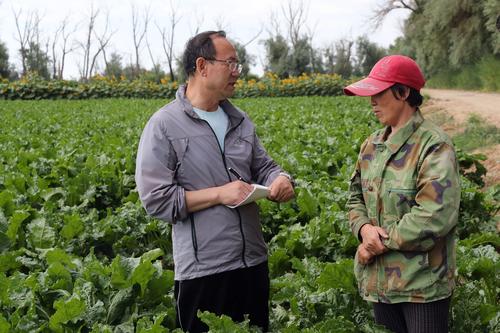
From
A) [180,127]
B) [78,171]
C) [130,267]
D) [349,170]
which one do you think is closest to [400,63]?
[180,127]

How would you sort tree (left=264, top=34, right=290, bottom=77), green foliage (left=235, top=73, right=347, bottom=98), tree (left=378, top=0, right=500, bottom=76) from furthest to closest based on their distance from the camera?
tree (left=264, top=34, right=290, bottom=77) → green foliage (left=235, top=73, right=347, bottom=98) → tree (left=378, top=0, right=500, bottom=76)

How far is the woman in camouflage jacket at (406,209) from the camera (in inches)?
94.0

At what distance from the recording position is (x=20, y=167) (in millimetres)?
7965

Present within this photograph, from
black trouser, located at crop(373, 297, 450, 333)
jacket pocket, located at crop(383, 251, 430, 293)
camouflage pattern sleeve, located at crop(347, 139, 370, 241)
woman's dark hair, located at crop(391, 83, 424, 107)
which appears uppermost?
woman's dark hair, located at crop(391, 83, 424, 107)

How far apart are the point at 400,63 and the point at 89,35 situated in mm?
85161

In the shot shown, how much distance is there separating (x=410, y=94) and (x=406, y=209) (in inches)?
18.6

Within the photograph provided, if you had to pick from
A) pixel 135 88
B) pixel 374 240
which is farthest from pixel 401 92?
pixel 135 88

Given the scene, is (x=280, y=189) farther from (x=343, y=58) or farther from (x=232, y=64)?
(x=343, y=58)

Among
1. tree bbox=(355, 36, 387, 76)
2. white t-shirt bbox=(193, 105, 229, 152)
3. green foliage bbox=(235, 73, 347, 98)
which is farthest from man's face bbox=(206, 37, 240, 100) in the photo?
tree bbox=(355, 36, 387, 76)

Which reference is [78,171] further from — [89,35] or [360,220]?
[89,35]

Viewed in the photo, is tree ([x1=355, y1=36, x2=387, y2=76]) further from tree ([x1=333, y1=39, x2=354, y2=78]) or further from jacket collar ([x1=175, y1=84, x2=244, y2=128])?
jacket collar ([x1=175, y1=84, x2=244, y2=128])

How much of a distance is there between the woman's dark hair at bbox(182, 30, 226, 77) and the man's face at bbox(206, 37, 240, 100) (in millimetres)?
27

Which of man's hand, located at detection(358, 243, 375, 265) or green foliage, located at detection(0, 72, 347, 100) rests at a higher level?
green foliage, located at detection(0, 72, 347, 100)

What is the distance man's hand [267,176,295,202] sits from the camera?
294 centimetres
